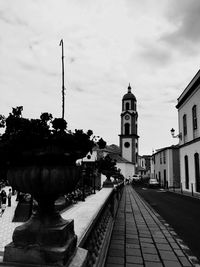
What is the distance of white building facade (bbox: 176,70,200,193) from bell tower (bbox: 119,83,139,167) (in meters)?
37.4

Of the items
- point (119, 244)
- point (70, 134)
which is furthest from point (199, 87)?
point (70, 134)

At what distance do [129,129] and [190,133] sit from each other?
4187cm

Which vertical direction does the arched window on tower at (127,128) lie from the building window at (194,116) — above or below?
above

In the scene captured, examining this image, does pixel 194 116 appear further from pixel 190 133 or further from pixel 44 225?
pixel 44 225

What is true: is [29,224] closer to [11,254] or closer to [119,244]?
[11,254]

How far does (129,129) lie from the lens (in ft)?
218

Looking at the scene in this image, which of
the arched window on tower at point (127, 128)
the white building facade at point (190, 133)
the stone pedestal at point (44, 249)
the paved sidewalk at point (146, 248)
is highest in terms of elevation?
the arched window on tower at point (127, 128)

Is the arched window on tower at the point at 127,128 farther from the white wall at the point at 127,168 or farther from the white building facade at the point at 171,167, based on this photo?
the white building facade at the point at 171,167

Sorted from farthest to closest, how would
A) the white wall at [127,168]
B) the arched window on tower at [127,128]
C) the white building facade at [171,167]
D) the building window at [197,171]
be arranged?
the white wall at [127,168]
the arched window on tower at [127,128]
the white building facade at [171,167]
the building window at [197,171]

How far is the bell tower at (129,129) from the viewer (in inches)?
2601

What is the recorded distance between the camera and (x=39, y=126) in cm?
234

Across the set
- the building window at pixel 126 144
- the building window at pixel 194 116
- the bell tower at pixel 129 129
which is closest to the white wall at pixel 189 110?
the building window at pixel 194 116

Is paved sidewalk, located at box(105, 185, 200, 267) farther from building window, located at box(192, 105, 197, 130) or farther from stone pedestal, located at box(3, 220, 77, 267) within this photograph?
building window, located at box(192, 105, 197, 130)

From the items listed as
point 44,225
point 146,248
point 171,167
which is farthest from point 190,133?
point 44,225
